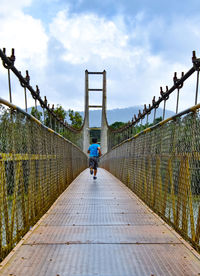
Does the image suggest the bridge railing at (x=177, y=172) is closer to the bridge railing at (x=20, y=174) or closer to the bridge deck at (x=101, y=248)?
the bridge deck at (x=101, y=248)

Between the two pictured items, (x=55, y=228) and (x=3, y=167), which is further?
(x=55, y=228)

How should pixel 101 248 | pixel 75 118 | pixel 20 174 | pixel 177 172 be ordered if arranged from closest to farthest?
pixel 101 248 < pixel 20 174 < pixel 177 172 < pixel 75 118

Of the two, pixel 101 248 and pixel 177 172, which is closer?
pixel 101 248

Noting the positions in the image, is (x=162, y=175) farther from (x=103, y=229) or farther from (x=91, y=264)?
(x=91, y=264)

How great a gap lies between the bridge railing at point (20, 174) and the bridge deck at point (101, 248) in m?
0.10

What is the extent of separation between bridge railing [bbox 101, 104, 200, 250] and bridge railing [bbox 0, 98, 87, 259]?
1.05m

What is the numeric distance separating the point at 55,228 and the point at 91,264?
34.4 inches

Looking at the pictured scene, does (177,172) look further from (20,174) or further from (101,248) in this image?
(20,174)

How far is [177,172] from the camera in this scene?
2689 millimetres

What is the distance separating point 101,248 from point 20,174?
0.76 metres

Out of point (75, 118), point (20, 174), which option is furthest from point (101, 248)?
point (75, 118)

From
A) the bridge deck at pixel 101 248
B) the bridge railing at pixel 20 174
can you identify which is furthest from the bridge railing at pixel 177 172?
the bridge railing at pixel 20 174

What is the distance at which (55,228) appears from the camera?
8.94 ft

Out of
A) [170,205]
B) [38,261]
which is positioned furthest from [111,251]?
[170,205]
